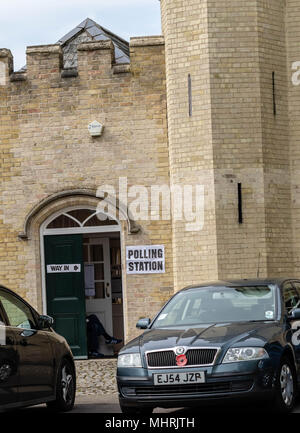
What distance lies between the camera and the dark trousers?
19.2 meters

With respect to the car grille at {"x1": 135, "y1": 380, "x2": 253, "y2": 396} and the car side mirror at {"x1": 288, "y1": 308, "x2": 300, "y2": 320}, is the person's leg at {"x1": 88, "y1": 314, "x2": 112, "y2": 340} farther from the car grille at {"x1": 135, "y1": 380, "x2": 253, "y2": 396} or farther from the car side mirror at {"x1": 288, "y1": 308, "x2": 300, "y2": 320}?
the car grille at {"x1": 135, "y1": 380, "x2": 253, "y2": 396}

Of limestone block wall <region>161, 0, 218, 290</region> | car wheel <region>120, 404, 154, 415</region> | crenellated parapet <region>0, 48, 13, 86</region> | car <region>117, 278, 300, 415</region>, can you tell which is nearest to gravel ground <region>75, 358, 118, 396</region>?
limestone block wall <region>161, 0, 218, 290</region>

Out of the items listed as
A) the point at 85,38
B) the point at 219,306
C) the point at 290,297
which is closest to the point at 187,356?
the point at 219,306

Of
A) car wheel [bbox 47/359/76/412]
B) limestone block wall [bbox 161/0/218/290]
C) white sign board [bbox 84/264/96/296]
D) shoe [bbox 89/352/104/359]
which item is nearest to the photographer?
car wheel [bbox 47/359/76/412]

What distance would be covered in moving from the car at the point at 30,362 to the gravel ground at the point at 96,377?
2.26 meters

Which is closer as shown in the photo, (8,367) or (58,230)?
(8,367)

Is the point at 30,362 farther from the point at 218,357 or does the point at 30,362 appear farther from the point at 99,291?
the point at 99,291

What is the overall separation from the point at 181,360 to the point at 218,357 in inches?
15.5

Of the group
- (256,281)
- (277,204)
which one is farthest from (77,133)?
(256,281)

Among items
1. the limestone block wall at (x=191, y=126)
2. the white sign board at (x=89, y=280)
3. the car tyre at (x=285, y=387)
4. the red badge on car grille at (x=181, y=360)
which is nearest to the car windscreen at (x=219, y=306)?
the car tyre at (x=285, y=387)

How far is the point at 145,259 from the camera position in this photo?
18141mm

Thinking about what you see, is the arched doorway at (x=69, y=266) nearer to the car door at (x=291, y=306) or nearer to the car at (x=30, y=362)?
the car at (x=30, y=362)

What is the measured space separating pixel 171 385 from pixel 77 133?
9917 millimetres
